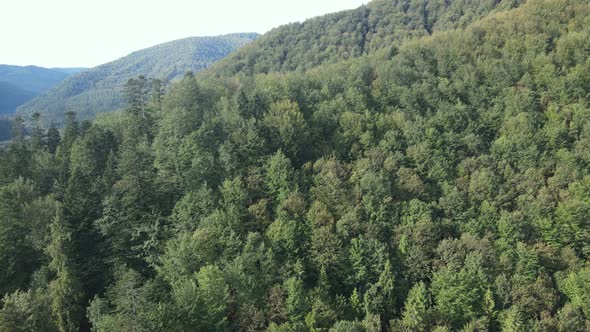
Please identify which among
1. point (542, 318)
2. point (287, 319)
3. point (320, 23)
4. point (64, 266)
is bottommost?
point (542, 318)

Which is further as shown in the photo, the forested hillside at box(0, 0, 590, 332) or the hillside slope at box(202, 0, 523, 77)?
the hillside slope at box(202, 0, 523, 77)

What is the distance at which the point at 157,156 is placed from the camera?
64438 mm

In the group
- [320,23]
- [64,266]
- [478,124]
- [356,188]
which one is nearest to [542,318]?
[356,188]

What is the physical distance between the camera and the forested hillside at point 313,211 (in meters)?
43.9

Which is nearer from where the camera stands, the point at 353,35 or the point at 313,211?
the point at 313,211

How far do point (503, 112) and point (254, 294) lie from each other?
6463 cm

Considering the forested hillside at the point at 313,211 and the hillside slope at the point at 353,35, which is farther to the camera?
the hillside slope at the point at 353,35

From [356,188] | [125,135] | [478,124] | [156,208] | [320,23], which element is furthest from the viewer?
[320,23]

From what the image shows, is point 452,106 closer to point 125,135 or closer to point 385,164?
point 385,164

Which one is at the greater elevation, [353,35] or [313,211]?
[353,35]

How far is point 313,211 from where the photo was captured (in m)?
55.6

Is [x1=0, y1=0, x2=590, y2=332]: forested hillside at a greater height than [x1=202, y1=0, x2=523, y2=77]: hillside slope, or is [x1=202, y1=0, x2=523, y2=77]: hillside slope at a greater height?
[x1=202, y1=0, x2=523, y2=77]: hillside slope

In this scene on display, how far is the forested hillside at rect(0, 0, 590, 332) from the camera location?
4393 centimetres

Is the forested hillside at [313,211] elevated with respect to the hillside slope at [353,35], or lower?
lower
